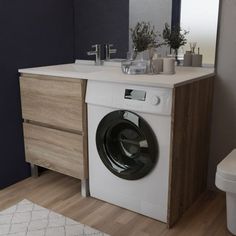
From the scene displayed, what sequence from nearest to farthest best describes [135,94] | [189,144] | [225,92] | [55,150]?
[135,94] < [189,144] < [225,92] < [55,150]

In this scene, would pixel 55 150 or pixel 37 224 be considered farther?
pixel 55 150

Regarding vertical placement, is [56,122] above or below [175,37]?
below

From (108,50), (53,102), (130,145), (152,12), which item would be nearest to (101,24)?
(108,50)

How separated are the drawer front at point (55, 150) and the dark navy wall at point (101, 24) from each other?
0.85 meters

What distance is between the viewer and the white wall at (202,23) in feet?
6.74

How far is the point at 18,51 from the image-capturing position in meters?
2.34

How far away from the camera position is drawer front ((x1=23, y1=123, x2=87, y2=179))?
2139 millimetres

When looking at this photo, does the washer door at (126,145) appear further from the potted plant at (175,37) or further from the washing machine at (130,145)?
the potted plant at (175,37)

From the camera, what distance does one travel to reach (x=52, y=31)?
2.59 m

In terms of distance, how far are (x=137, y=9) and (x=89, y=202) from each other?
150 cm

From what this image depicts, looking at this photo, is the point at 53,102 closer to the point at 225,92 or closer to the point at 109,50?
the point at 109,50

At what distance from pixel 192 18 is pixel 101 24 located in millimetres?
840

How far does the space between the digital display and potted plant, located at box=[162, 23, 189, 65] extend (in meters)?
0.62

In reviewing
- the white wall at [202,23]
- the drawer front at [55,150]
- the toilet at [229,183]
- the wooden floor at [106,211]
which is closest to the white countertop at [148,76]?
the white wall at [202,23]
